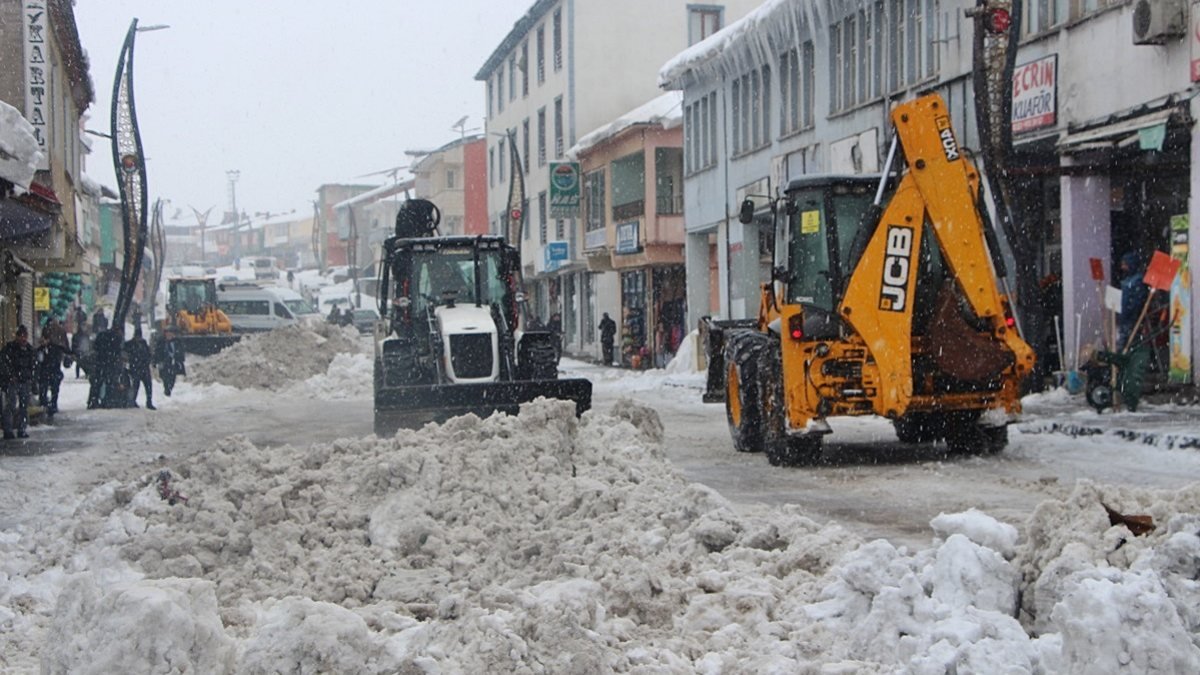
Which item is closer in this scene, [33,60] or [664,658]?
[664,658]

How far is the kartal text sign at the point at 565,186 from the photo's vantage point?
4750 centimetres

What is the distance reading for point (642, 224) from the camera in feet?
134

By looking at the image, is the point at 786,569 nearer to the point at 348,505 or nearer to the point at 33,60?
the point at 348,505

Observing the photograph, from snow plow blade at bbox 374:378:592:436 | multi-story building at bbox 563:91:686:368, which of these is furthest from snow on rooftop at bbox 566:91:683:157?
snow plow blade at bbox 374:378:592:436

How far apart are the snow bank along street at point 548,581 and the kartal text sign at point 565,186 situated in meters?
38.1

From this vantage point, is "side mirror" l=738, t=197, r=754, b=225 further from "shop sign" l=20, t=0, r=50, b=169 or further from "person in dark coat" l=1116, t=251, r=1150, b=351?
"shop sign" l=20, t=0, r=50, b=169

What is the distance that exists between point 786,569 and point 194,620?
9.19 feet

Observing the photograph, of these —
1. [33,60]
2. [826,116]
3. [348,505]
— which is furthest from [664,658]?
[826,116]

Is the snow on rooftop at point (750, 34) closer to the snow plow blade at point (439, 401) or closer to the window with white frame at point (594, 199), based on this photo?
the window with white frame at point (594, 199)

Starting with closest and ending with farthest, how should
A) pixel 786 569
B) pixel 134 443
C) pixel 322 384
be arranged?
pixel 786 569 → pixel 134 443 → pixel 322 384

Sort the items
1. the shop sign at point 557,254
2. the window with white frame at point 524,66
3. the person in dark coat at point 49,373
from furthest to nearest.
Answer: the window with white frame at point 524,66 < the shop sign at point 557,254 < the person in dark coat at point 49,373

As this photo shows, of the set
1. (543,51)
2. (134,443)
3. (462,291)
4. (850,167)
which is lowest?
(134,443)

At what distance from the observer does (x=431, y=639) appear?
5926mm

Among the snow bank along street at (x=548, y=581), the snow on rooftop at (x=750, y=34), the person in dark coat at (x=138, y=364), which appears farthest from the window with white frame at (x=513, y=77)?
the snow bank along street at (x=548, y=581)
